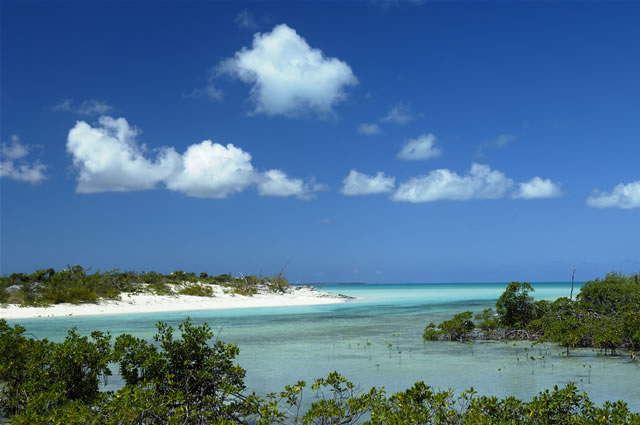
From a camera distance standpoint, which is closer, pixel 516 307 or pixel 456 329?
pixel 456 329

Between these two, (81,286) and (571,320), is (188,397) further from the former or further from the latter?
(81,286)

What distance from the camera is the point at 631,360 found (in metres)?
12.5

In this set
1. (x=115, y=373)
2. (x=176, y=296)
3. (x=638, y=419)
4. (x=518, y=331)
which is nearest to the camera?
(x=638, y=419)

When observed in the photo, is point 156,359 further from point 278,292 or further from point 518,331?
point 278,292

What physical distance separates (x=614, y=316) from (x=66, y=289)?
29.4m

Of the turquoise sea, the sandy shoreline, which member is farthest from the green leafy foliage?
the sandy shoreline

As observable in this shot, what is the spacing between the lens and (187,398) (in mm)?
6789

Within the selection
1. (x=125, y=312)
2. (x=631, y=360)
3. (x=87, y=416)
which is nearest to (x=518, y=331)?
(x=631, y=360)

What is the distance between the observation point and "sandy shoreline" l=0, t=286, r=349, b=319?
26906 mm

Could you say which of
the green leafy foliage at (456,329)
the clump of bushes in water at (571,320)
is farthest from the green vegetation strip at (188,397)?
the green leafy foliage at (456,329)

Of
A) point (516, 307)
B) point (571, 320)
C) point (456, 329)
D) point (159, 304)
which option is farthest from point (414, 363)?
point (159, 304)

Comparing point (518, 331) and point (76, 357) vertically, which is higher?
point (76, 357)

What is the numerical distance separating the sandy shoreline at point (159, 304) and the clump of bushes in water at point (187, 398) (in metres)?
21.0

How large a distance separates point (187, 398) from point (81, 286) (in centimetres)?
2809
